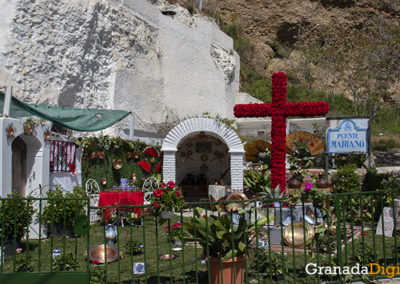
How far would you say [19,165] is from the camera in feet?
24.7

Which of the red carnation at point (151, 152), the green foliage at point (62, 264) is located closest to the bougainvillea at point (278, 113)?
the red carnation at point (151, 152)

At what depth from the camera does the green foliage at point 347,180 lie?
34.5 feet

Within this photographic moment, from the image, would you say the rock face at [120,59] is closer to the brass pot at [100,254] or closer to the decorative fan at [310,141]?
the decorative fan at [310,141]

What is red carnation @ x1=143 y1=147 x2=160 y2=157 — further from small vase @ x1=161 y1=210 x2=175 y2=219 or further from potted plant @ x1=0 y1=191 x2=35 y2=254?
small vase @ x1=161 y1=210 x2=175 y2=219

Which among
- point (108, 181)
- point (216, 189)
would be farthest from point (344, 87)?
point (108, 181)

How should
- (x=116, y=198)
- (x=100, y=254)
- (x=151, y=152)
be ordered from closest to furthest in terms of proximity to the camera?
(x=100, y=254)
(x=116, y=198)
(x=151, y=152)

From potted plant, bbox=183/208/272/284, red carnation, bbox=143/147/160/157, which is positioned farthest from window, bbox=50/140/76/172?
potted plant, bbox=183/208/272/284

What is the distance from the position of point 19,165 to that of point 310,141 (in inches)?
353

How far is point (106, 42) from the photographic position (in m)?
14.5

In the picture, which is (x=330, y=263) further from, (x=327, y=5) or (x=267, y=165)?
(x=327, y=5)

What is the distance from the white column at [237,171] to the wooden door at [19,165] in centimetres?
601

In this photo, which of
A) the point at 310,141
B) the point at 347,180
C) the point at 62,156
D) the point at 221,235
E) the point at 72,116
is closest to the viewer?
the point at 221,235

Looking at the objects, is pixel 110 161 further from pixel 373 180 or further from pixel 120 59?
pixel 373 180

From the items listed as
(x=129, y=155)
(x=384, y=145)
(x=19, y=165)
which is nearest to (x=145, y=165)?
(x=129, y=155)
